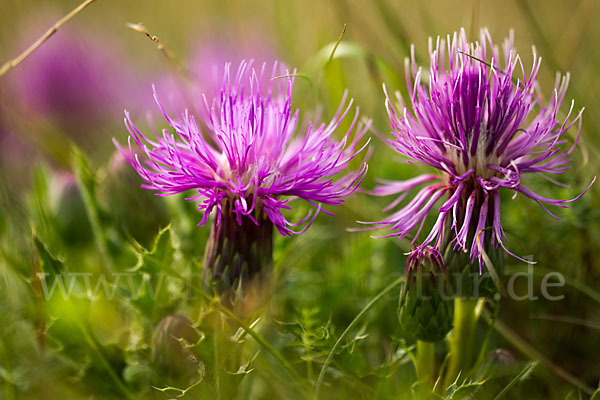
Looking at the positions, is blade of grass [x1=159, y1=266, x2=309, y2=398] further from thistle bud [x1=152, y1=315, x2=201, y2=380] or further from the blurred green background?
thistle bud [x1=152, y1=315, x2=201, y2=380]

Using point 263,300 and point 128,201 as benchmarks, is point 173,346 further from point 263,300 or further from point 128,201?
point 128,201

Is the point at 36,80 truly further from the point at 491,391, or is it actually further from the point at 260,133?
the point at 491,391

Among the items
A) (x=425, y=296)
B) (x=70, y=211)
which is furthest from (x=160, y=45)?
(x=425, y=296)

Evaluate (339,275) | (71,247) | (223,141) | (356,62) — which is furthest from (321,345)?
(356,62)

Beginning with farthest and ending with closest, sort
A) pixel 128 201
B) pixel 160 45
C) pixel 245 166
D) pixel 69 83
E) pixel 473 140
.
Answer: pixel 69 83
pixel 128 201
pixel 160 45
pixel 245 166
pixel 473 140

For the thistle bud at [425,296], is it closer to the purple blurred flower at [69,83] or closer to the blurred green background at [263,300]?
the blurred green background at [263,300]

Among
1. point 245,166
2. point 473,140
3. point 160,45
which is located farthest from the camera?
point 160,45
